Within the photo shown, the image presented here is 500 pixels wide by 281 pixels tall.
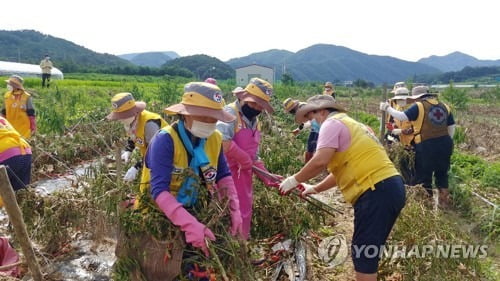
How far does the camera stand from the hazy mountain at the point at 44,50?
67000 mm

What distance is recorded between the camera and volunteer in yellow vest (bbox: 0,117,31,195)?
3.07 meters

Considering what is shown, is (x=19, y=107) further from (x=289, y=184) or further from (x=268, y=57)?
(x=268, y=57)

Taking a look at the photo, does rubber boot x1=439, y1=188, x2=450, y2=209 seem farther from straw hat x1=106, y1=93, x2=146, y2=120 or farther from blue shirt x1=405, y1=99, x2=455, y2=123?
straw hat x1=106, y1=93, x2=146, y2=120

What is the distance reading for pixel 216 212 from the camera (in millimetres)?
2102

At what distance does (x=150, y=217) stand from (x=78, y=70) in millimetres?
43692

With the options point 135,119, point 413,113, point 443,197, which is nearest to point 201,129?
point 135,119

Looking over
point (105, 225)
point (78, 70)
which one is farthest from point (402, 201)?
point (78, 70)

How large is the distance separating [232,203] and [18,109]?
15.1ft

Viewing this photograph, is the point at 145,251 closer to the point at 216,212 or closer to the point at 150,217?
the point at 150,217

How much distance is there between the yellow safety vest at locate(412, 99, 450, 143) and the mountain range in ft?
36.6

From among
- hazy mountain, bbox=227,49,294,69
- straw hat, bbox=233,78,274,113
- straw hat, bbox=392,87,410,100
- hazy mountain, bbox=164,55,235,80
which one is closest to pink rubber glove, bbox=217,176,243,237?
straw hat, bbox=233,78,274,113

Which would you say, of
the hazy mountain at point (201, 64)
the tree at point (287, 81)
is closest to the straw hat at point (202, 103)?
the tree at point (287, 81)

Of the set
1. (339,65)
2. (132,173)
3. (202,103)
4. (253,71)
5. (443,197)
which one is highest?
(339,65)

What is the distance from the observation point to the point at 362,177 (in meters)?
2.48
